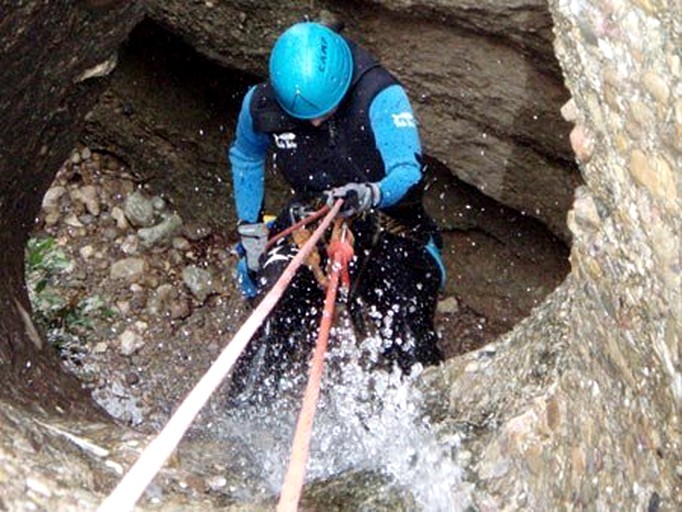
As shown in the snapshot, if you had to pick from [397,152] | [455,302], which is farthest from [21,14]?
[455,302]

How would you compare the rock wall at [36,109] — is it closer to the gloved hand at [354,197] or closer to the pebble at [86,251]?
the gloved hand at [354,197]

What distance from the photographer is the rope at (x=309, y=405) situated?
299 centimetres

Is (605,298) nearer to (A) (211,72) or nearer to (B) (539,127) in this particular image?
(B) (539,127)

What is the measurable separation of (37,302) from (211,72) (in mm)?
1700

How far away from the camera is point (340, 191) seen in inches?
205

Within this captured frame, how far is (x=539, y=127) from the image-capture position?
641 cm

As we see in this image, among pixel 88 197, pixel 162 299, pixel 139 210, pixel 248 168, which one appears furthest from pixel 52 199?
pixel 248 168

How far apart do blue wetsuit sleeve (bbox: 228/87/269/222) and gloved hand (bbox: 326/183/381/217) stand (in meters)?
0.73

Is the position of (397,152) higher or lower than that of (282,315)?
higher

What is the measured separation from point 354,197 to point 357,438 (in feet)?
3.48

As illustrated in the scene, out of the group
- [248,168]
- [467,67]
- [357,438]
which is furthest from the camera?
[467,67]

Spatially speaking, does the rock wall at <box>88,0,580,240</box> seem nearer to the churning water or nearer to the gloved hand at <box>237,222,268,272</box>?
the gloved hand at <box>237,222,268,272</box>

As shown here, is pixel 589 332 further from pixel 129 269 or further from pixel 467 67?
pixel 129 269

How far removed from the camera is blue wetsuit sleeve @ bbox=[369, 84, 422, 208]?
539cm
